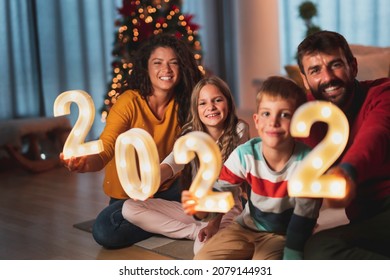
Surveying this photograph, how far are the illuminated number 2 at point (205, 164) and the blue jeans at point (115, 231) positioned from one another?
3.06 ft

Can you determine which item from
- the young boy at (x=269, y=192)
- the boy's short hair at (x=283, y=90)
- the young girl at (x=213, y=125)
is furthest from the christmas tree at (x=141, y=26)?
the boy's short hair at (x=283, y=90)

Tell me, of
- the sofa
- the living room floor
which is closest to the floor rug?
the living room floor

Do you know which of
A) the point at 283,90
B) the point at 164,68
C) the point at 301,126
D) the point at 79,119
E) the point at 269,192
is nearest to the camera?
the point at 301,126

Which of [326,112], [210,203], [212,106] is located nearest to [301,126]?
[326,112]

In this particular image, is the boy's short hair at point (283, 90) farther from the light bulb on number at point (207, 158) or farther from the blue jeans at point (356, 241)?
the blue jeans at point (356, 241)

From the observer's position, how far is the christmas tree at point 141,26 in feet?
14.3

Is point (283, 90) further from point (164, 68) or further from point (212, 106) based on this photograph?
point (164, 68)

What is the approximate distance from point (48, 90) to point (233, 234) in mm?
3562

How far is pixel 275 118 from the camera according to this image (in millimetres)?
1832

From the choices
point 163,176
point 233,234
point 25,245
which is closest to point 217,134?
point 163,176

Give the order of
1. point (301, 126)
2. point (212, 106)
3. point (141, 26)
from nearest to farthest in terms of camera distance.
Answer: point (301, 126)
point (212, 106)
point (141, 26)

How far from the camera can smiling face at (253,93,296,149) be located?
72.1 inches

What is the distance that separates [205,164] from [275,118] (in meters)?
0.26

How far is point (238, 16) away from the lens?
652 cm
